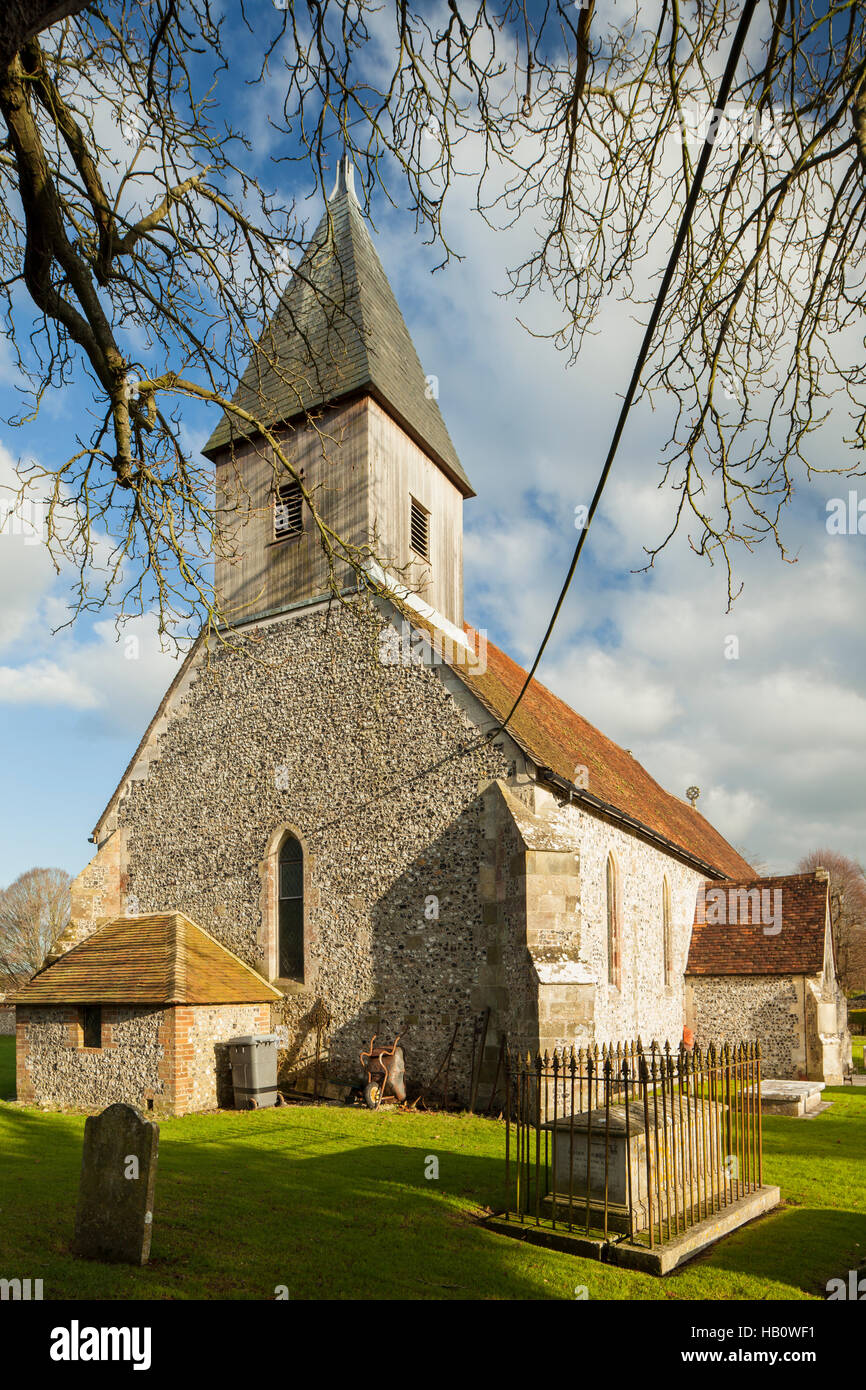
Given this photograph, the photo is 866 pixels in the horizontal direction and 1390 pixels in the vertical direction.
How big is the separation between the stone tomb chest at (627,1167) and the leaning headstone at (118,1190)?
334cm

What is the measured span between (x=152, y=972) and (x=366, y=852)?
3.85 m

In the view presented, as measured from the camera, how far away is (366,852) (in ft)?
48.7

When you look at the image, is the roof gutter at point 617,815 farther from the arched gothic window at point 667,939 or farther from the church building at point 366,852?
the arched gothic window at point 667,939

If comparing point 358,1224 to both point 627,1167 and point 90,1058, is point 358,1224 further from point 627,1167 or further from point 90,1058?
point 90,1058

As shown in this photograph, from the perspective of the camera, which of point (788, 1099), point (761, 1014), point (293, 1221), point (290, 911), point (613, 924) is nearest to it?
point (293, 1221)

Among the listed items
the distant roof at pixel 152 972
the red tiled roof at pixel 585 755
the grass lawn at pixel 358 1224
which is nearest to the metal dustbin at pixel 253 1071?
the distant roof at pixel 152 972

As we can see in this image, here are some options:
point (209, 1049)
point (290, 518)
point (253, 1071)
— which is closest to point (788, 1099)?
point (253, 1071)

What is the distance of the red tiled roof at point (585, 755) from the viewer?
1526cm

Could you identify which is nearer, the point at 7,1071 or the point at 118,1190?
the point at 118,1190

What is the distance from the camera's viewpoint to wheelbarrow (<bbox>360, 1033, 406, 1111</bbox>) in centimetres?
1328

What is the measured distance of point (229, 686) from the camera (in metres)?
17.4
